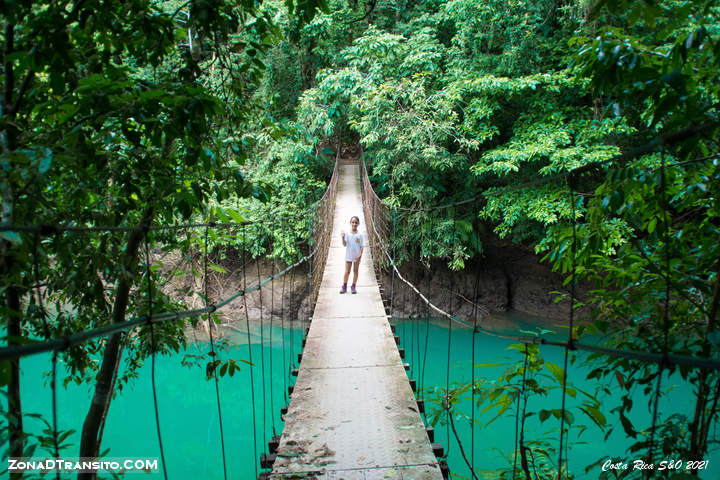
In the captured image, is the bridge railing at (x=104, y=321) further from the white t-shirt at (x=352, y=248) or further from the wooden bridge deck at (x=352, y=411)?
the white t-shirt at (x=352, y=248)

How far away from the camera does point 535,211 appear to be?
4.48 metres

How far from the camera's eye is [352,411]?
157cm

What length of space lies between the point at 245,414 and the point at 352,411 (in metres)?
3.97

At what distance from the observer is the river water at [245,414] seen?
416 centimetres

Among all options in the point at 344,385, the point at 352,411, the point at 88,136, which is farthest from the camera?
the point at 344,385

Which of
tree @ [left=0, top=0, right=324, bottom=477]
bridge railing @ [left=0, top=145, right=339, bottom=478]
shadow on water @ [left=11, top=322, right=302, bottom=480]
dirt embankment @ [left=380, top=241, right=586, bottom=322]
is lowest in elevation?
shadow on water @ [left=11, top=322, right=302, bottom=480]

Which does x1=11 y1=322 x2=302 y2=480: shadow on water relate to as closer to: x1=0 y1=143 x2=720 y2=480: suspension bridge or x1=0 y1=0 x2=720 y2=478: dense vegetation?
x1=0 y1=143 x2=720 y2=480: suspension bridge

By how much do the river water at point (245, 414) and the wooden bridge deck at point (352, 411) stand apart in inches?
51.6

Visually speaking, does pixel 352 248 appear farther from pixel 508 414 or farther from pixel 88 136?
pixel 88 136

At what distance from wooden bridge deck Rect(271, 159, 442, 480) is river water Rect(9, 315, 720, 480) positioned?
1.31 meters

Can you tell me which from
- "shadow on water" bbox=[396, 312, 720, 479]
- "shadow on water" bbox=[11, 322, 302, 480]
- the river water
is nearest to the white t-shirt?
"shadow on water" bbox=[396, 312, 720, 479]

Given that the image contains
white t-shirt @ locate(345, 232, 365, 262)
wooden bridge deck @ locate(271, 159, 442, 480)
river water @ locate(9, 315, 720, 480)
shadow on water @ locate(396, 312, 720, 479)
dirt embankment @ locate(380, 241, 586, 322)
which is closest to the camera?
wooden bridge deck @ locate(271, 159, 442, 480)

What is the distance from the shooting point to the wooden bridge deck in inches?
49.5

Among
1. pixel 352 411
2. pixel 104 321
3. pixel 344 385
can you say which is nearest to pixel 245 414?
pixel 344 385
